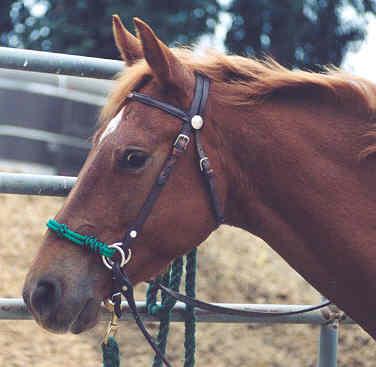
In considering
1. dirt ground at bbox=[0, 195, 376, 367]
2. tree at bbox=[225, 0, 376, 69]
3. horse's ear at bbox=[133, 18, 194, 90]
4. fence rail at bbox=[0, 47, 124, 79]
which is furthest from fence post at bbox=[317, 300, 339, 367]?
tree at bbox=[225, 0, 376, 69]

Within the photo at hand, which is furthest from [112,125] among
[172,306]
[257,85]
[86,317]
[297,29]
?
[297,29]

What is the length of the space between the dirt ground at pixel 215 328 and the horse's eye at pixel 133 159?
A: 2.33 metres

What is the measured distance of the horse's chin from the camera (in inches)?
98.0

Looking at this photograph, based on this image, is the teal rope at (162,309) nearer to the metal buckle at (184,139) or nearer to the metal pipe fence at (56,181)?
the metal pipe fence at (56,181)

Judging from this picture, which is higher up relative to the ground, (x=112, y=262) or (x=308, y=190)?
(x=308, y=190)

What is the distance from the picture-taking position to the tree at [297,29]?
10.4 m

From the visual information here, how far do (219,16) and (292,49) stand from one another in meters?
1.22

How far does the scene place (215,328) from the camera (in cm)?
564

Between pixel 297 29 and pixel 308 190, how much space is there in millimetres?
8094

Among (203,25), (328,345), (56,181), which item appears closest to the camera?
(56,181)

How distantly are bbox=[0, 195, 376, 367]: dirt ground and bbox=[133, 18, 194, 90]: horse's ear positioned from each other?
2469 millimetres

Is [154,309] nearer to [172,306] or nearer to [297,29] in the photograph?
[172,306]

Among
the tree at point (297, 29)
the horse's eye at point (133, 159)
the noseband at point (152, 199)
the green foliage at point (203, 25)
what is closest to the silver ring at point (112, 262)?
the noseband at point (152, 199)

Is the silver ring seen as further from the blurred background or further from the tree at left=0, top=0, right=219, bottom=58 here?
the tree at left=0, top=0, right=219, bottom=58
